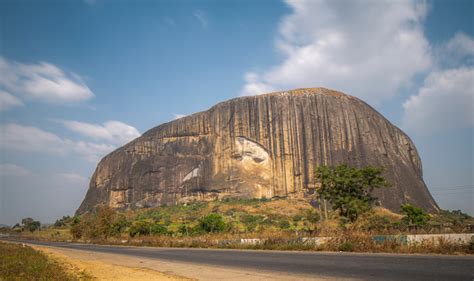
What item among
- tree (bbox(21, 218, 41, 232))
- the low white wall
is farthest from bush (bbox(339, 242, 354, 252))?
tree (bbox(21, 218, 41, 232))

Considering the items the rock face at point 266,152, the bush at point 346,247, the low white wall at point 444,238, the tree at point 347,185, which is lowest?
the bush at point 346,247

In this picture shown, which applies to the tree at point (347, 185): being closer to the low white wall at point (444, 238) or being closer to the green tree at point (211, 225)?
the green tree at point (211, 225)

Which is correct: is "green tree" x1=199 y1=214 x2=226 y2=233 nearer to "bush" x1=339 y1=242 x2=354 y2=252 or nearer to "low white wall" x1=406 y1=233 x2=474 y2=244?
"bush" x1=339 y1=242 x2=354 y2=252

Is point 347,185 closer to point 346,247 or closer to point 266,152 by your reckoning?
point 346,247

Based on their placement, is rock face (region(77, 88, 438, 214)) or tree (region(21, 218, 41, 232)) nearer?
rock face (region(77, 88, 438, 214))

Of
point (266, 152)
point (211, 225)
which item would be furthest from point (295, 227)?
point (266, 152)

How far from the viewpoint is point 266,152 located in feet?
310

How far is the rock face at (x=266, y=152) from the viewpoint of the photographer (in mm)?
91125

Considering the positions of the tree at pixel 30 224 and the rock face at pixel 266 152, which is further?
the tree at pixel 30 224

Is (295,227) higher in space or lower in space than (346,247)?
higher

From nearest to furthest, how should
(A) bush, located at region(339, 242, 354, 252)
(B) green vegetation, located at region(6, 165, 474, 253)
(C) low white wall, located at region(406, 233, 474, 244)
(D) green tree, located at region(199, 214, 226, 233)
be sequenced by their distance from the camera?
1. (C) low white wall, located at region(406, 233, 474, 244)
2. (A) bush, located at region(339, 242, 354, 252)
3. (B) green vegetation, located at region(6, 165, 474, 253)
4. (D) green tree, located at region(199, 214, 226, 233)

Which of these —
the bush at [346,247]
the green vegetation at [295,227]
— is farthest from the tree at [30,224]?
the bush at [346,247]

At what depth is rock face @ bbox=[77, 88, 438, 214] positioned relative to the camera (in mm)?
91125

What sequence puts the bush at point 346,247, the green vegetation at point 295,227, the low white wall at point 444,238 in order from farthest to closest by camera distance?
the green vegetation at point 295,227
the bush at point 346,247
the low white wall at point 444,238
